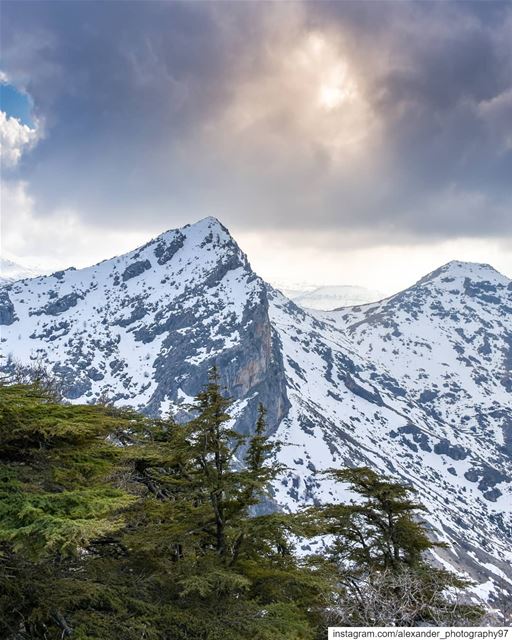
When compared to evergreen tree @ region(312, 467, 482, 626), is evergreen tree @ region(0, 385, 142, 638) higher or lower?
higher

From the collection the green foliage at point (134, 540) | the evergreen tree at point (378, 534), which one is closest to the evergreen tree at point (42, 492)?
the green foliage at point (134, 540)

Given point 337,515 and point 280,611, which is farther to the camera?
point 337,515

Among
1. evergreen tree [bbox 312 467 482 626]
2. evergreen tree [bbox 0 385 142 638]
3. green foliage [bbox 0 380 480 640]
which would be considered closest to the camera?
evergreen tree [bbox 0 385 142 638]

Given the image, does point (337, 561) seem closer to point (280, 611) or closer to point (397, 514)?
point (397, 514)

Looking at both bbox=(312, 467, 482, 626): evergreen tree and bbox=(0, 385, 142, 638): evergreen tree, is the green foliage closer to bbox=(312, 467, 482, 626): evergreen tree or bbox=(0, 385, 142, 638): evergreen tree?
bbox=(0, 385, 142, 638): evergreen tree

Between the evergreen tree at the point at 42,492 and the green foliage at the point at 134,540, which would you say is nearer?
the evergreen tree at the point at 42,492

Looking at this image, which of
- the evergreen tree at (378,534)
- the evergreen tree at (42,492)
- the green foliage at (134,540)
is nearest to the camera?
the evergreen tree at (42,492)

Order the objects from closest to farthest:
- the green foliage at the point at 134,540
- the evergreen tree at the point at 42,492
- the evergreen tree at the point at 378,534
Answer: the evergreen tree at the point at 42,492 < the green foliage at the point at 134,540 < the evergreen tree at the point at 378,534

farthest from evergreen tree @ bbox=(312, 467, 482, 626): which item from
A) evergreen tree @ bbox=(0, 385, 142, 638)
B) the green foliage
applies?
evergreen tree @ bbox=(0, 385, 142, 638)

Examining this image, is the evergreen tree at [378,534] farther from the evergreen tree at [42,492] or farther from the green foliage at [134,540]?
the evergreen tree at [42,492]

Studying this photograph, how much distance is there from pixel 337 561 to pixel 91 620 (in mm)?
14298

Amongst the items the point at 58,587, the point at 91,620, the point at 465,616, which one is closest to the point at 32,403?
the point at 58,587

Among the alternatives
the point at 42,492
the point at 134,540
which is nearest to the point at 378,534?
the point at 134,540

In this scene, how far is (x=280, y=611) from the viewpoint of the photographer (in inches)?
478
